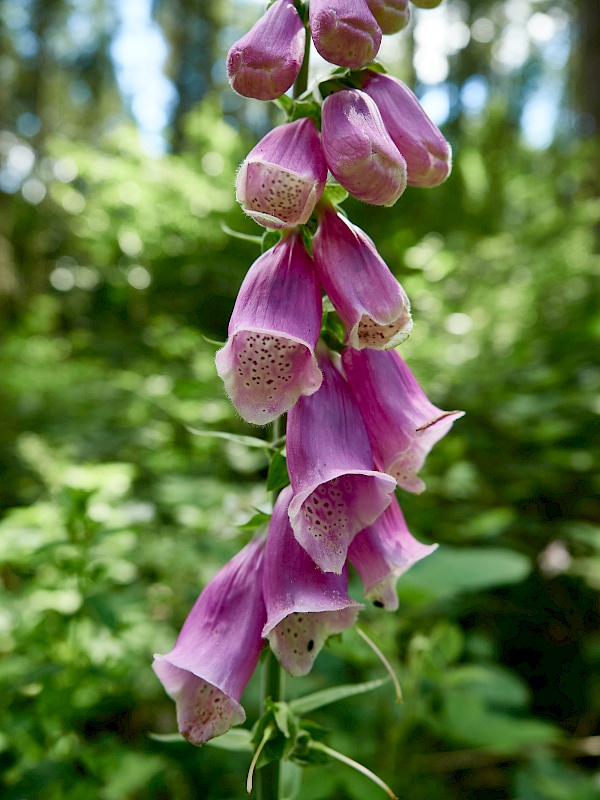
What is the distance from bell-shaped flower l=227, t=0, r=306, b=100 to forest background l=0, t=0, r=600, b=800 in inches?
13.6

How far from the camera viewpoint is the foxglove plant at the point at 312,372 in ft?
1.87

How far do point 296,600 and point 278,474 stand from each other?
0.42ft

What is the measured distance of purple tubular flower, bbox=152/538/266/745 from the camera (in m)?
0.60

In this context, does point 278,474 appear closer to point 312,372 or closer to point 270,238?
point 312,372

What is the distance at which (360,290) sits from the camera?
58 centimetres

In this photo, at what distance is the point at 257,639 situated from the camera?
0.62 metres

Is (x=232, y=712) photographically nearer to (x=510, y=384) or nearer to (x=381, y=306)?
(x=381, y=306)

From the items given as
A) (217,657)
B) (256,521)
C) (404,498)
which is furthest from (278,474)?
(404,498)

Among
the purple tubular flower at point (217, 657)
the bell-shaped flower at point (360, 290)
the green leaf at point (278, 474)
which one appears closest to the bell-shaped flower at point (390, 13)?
the bell-shaped flower at point (360, 290)

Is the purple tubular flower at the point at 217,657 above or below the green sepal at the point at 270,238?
below

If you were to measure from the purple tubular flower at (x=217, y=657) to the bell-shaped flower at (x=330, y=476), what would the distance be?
0.37 feet

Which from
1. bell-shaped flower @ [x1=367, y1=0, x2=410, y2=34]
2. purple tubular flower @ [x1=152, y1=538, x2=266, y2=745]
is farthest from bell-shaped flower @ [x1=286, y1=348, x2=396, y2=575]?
bell-shaped flower @ [x1=367, y1=0, x2=410, y2=34]

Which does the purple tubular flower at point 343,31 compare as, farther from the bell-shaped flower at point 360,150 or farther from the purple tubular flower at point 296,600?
the purple tubular flower at point 296,600

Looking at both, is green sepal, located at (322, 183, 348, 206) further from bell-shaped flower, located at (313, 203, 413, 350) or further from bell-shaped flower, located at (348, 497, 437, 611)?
bell-shaped flower, located at (348, 497, 437, 611)
